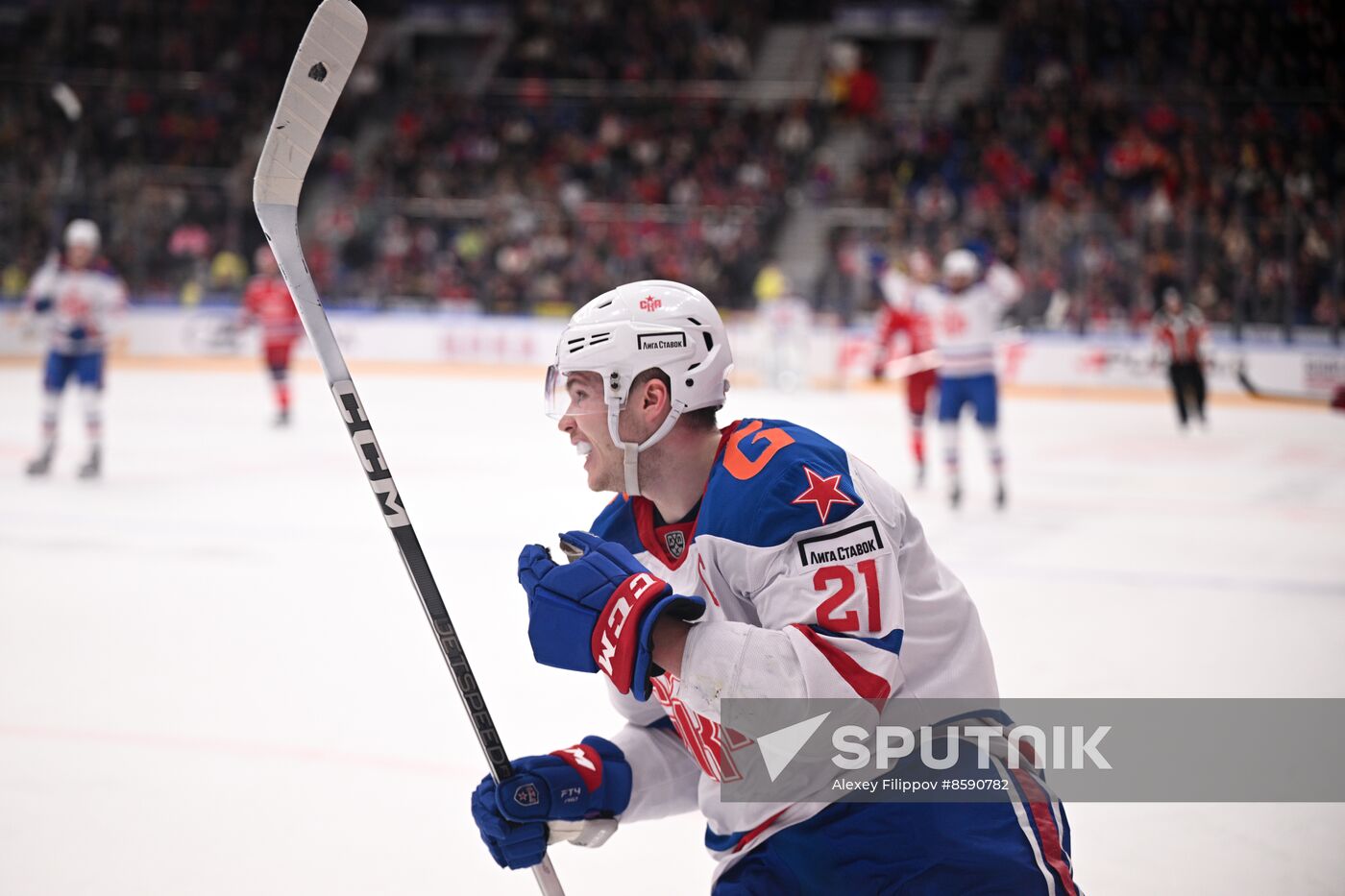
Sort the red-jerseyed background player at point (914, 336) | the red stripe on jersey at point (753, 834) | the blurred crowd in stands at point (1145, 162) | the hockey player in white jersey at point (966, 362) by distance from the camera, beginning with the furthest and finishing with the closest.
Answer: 1. the blurred crowd in stands at point (1145, 162)
2. the red-jerseyed background player at point (914, 336)
3. the hockey player in white jersey at point (966, 362)
4. the red stripe on jersey at point (753, 834)

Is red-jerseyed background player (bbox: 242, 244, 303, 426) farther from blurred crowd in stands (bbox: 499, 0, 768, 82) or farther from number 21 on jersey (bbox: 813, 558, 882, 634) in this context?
blurred crowd in stands (bbox: 499, 0, 768, 82)

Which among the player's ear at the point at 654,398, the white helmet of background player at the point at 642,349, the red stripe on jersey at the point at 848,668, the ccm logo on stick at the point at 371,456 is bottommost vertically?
the red stripe on jersey at the point at 848,668

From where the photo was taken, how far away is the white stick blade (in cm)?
193

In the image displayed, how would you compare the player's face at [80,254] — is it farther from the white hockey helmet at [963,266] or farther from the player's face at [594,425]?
the player's face at [594,425]

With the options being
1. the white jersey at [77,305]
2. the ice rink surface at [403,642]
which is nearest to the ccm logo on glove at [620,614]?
the ice rink surface at [403,642]

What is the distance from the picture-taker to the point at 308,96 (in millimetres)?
1954

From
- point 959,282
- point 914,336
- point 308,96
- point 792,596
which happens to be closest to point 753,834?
point 792,596

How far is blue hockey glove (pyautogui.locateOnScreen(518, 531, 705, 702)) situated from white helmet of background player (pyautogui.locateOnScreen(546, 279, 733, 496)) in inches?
8.6

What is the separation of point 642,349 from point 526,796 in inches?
28.6

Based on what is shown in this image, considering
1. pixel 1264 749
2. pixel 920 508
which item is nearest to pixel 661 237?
pixel 920 508

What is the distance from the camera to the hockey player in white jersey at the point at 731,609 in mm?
1708

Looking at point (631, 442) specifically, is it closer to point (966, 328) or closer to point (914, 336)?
point (966, 328)

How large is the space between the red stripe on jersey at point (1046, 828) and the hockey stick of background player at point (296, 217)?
79 centimetres

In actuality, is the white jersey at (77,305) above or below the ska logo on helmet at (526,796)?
above
